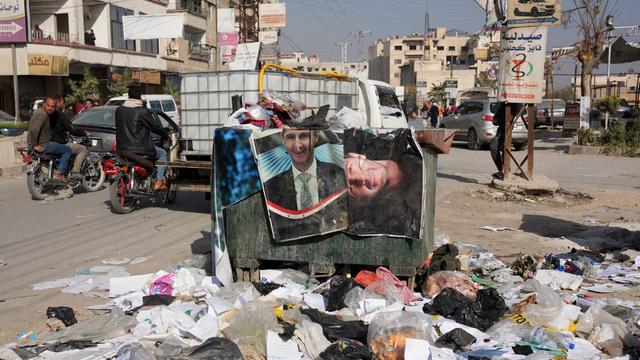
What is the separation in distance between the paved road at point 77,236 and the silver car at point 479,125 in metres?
8.02

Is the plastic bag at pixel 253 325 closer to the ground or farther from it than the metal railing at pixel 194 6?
closer to the ground

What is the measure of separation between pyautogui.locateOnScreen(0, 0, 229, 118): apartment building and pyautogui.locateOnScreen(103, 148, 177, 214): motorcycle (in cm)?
2012

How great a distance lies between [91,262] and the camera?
7145 millimetres

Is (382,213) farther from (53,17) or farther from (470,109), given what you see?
(53,17)

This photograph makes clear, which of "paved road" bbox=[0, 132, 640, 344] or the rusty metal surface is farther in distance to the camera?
"paved road" bbox=[0, 132, 640, 344]

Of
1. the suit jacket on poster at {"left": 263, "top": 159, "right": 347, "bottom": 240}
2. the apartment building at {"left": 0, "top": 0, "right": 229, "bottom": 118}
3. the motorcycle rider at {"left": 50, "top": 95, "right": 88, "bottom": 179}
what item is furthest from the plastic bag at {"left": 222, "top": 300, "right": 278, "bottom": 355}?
the apartment building at {"left": 0, "top": 0, "right": 229, "bottom": 118}

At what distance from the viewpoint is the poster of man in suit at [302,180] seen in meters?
5.57

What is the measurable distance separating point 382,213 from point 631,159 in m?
15.8

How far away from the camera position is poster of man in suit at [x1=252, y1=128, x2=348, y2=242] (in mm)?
5574

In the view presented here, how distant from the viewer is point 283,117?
272 inches

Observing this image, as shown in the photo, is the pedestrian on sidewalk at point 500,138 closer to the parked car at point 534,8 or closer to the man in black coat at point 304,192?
the parked car at point 534,8

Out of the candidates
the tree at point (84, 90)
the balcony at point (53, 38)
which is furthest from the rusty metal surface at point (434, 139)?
the balcony at point (53, 38)

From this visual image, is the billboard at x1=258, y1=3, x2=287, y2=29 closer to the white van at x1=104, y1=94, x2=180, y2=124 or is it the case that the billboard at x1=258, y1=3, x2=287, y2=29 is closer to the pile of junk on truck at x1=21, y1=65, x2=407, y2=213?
the white van at x1=104, y1=94, x2=180, y2=124

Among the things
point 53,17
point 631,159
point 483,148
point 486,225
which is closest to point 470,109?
point 483,148
